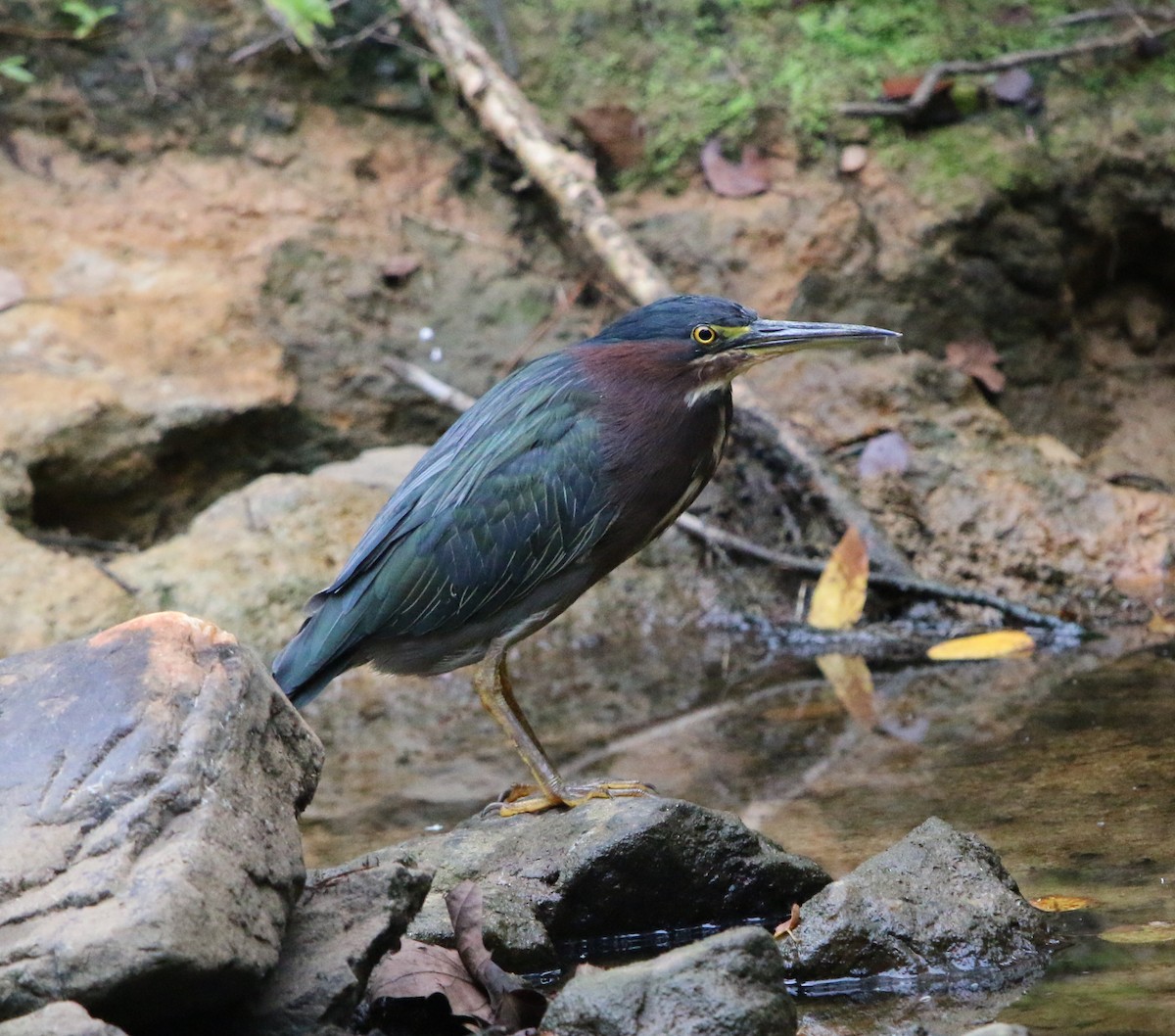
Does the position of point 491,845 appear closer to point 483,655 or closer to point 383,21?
point 483,655

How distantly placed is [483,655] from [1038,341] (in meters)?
5.01

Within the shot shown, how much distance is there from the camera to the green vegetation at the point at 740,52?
8.61m

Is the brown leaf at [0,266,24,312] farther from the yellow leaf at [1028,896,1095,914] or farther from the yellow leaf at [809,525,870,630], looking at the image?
the yellow leaf at [1028,896,1095,914]

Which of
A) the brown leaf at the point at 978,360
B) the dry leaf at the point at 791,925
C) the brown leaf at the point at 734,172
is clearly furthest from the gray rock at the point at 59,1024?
the brown leaf at the point at 734,172

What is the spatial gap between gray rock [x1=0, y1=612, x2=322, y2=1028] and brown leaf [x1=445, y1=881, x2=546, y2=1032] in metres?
0.38

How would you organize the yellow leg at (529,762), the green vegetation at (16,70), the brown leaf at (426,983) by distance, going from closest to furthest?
the brown leaf at (426,983)
the yellow leg at (529,762)
the green vegetation at (16,70)

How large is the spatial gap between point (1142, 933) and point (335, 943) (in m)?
1.66

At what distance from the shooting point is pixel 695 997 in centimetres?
255

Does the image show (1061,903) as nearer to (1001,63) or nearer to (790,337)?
(790,337)

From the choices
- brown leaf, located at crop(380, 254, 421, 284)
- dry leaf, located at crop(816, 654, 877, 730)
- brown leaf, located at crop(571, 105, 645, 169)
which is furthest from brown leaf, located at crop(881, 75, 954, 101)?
dry leaf, located at crop(816, 654, 877, 730)

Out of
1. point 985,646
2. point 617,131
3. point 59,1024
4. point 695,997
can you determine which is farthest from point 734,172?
point 59,1024

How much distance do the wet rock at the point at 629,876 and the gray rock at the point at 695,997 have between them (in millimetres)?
743

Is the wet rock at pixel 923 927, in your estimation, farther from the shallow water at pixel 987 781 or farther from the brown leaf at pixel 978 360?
the brown leaf at pixel 978 360

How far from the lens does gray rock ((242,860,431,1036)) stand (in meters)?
2.64
